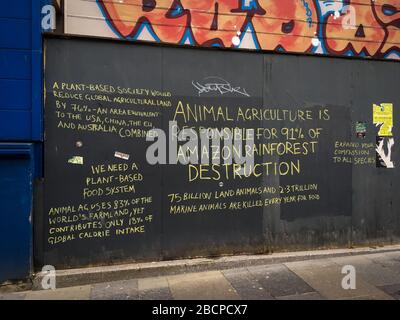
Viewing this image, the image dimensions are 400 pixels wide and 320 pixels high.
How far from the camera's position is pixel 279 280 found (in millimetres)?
4922

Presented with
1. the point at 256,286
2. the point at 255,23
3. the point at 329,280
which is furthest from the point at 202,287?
the point at 255,23

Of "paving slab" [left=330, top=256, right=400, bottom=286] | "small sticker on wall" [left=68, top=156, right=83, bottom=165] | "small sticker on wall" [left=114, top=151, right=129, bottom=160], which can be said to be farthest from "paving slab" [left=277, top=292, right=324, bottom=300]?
"small sticker on wall" [left=68, top=156, right=83, bottom=165]

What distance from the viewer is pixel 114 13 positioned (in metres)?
5.09

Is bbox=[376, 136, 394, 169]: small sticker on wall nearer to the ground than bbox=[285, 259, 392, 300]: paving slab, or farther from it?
farther from it

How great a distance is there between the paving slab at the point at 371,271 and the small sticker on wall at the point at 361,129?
1819 mm

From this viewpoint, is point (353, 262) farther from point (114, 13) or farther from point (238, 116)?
point (114, 13)

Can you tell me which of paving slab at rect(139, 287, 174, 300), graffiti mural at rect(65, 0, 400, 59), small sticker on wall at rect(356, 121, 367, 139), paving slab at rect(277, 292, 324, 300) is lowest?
paving slab at rect(277, 292, 324, 300)

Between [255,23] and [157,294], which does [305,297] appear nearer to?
[157,294]

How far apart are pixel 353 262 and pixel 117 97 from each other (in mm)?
3930

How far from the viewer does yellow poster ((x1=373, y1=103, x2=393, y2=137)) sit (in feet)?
20.3

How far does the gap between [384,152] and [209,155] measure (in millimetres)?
2859

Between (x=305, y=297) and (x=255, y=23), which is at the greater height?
(x=255, y=23)
